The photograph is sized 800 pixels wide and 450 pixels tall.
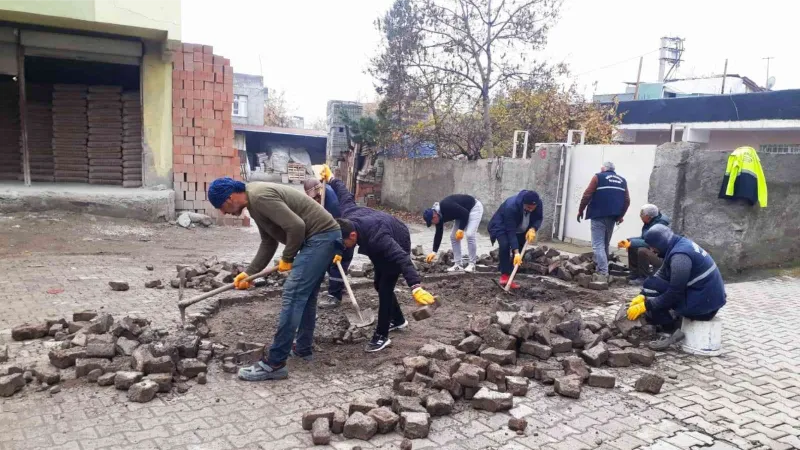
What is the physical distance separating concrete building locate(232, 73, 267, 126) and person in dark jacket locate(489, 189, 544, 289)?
113 feet

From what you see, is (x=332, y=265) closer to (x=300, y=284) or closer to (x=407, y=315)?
(x=407, y=315)

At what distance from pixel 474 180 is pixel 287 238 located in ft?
33.6

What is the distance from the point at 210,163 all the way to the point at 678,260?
32.4 feet

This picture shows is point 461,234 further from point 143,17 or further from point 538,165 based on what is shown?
point 143,17

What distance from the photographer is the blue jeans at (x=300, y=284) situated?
14.2ft

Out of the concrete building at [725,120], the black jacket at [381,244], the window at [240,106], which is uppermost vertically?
the window at [240,106]

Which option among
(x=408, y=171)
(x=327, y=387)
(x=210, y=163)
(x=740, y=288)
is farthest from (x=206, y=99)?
(x=740, y=288)

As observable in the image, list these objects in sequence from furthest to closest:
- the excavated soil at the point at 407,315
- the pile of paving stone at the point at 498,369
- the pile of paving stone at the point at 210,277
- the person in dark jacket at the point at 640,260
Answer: the person in dark jacket at the point at 640,260, the pile of paving stone at the point at 210,277, the excavated soil at the point at 407,315, the pile of paving stone at the point at 498,369

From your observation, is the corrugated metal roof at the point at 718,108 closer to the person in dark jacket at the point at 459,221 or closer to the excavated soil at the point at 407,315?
the person in dark jacket at the point at 459,221

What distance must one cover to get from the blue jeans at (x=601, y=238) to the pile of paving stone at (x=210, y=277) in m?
4.41

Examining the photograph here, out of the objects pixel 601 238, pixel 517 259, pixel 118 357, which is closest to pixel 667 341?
pixel 517 259

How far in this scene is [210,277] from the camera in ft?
22.8

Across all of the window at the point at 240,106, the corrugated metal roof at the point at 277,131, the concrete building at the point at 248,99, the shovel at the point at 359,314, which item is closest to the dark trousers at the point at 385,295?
the shovel at the point at 359,314

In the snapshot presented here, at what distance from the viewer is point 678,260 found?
5.09 metres
